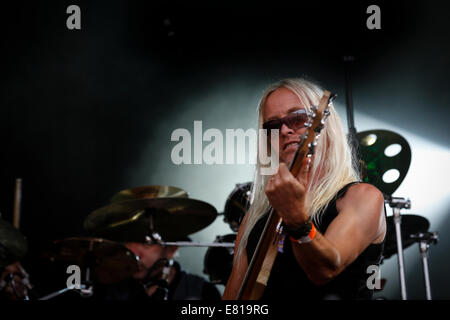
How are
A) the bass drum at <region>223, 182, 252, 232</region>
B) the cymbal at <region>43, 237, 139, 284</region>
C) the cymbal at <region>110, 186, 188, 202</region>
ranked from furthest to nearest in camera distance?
the cymbal at <region>43, 237, 139, 284</region>, the cymbal at <region>110, 186, 188, 202</region>, the bass drum at <region>223, 182, 252, 232</region>

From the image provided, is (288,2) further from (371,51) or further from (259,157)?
(259,157)

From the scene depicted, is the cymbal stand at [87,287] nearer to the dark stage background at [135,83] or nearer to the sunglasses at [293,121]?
the dark stage background at [135,83]

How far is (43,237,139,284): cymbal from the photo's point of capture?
4074mm

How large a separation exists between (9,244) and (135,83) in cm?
238

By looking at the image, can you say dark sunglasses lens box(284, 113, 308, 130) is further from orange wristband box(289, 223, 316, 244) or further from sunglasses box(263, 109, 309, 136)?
orange wristband box(289, 223, 316, 244)

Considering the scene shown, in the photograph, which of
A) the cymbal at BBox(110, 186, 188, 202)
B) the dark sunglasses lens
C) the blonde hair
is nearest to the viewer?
the blonde hair

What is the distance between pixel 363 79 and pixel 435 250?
1.83 metres

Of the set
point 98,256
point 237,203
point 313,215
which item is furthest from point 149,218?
point 313,215

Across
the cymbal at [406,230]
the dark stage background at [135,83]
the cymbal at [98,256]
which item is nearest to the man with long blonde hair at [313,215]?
the cymbal at [406,230]

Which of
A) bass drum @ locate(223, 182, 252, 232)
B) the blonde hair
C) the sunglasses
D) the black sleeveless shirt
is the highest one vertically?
the sunglasses

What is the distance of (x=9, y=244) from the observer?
3.69 m

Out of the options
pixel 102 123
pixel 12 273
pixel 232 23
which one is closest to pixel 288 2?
pixel 232 23

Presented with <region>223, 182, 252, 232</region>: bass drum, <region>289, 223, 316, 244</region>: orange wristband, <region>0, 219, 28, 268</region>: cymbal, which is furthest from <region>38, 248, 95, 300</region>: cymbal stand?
<region>289, 223, 316, 244</region>: orange wristband

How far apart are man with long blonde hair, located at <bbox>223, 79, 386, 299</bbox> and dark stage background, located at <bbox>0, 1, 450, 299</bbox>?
2.87 metres
